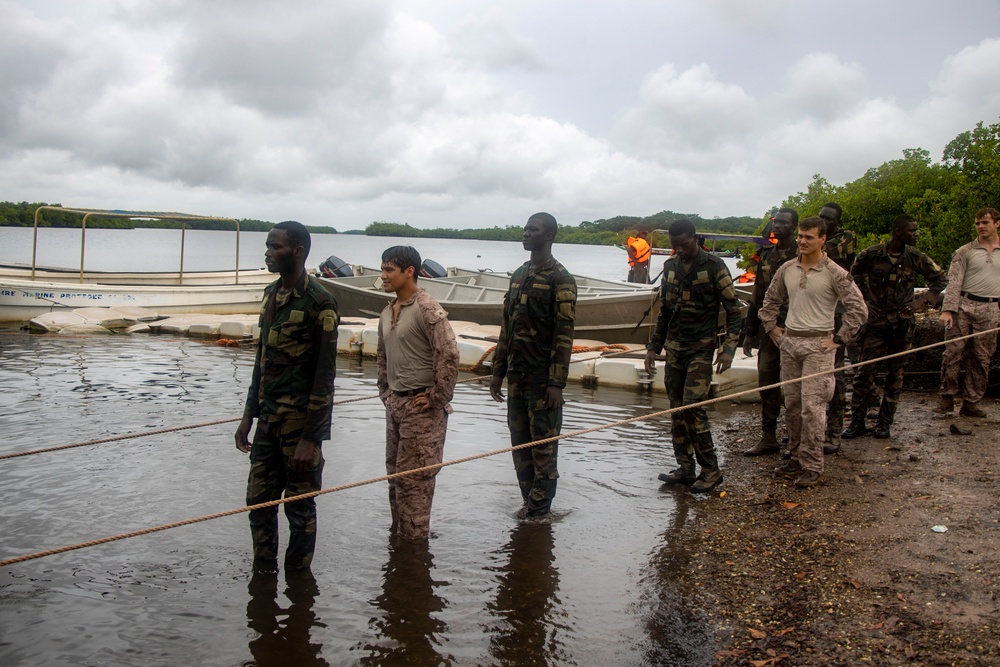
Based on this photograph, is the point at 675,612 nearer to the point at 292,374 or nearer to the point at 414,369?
the point at 414,369

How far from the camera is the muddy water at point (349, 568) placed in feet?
13.7

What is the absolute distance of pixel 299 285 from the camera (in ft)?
14.9

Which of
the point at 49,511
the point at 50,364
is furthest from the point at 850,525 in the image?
the point at 50,364

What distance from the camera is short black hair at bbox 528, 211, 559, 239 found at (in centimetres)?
579

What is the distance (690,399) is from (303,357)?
3.08m

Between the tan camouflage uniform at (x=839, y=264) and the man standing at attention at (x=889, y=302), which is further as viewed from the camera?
the man standing at attention at (x=889, y=302)

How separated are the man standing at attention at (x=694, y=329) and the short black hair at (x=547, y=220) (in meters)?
0.94

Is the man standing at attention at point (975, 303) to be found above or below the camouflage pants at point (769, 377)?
above

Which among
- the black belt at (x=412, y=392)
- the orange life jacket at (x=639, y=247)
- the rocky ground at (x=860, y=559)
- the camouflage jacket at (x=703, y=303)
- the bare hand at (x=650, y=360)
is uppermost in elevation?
the orange life jacket at (x=639, y=247)

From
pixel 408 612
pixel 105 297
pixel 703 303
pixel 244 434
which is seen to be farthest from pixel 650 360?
pixel 105 297

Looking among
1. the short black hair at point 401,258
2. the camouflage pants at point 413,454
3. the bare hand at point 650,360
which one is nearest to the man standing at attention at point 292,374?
the short black hair at point 401,258

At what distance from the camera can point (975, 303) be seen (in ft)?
25.5

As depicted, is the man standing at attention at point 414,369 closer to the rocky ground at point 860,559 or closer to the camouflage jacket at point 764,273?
the rocky ground at point 860,559

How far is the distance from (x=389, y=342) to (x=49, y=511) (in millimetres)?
3064
